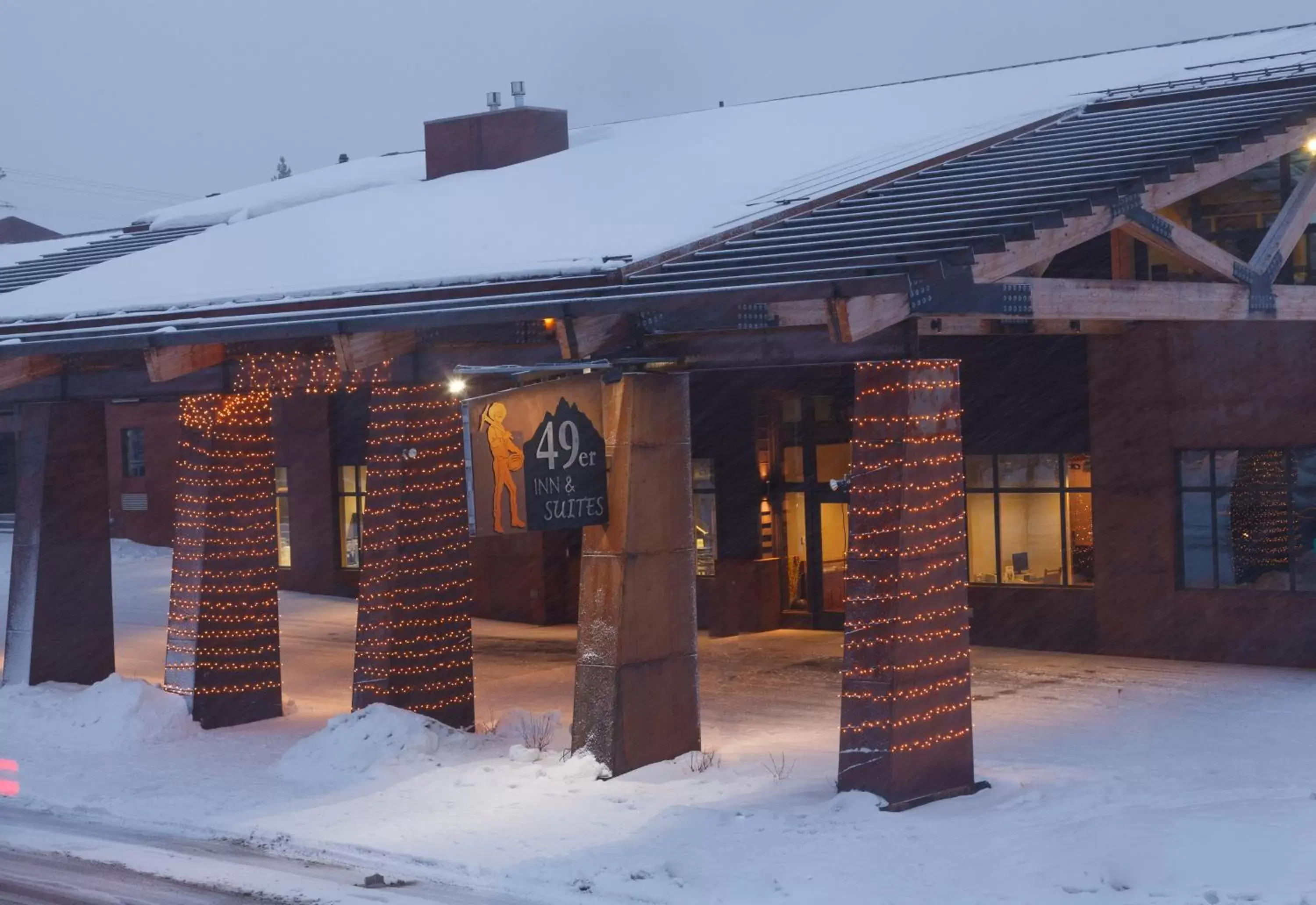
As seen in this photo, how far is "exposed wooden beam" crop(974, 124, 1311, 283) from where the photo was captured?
1156 centimetres

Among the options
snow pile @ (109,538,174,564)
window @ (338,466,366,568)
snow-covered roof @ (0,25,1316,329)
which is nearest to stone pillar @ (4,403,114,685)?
snow-covered roof @ (0,25,1316,329)

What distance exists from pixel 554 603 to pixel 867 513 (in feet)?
48.1

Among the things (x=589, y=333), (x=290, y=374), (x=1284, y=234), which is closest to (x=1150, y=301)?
(x=1284, y=234)

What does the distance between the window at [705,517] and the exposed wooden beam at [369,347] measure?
361 inches

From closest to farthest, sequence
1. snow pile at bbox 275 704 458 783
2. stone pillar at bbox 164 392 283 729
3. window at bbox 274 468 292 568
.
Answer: snow pile at bbox 275 704 458 783
stone pillar at bbox 164 392 283 729
window at bbox 274 468 292 568

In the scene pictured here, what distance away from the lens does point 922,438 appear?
11.4 meters

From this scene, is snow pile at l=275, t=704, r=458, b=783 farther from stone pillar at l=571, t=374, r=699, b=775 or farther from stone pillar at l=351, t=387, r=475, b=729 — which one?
stone pillar at l=571, t=374, r=699, b=775

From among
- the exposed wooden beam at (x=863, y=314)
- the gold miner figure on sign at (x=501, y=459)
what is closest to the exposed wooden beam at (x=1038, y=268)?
the exposed wooden beam at (x=863, y=314)

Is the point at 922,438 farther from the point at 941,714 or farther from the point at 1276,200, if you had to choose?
the point at 1276,200

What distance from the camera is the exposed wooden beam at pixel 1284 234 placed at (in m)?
14.3

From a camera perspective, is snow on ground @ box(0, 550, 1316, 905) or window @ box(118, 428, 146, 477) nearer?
snow on ground @ box(0, 550, 1316, 905)

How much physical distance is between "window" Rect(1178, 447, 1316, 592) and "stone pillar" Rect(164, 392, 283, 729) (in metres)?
11.5

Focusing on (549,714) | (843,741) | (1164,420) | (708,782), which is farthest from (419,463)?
(1164,420)

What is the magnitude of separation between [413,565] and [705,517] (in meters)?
8.87
